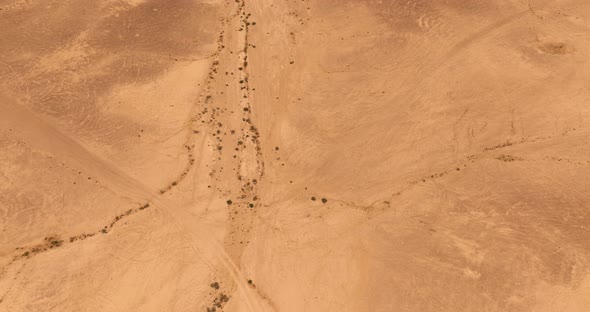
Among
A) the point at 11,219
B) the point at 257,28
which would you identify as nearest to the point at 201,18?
the point at 257,28

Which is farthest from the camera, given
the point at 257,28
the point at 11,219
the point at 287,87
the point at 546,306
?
the point at 257,28

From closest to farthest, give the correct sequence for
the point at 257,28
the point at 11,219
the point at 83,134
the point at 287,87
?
the point at 11,219
the point at 83,134
the point at 287,87
the point at 257,28

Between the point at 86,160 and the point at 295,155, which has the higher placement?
the point at 86,160

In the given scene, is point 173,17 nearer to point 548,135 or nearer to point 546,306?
point 548,135

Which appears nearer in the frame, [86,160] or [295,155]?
[86,160]

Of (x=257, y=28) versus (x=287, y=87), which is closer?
(x=287, y=87)

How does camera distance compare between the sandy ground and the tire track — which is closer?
the sandy ground

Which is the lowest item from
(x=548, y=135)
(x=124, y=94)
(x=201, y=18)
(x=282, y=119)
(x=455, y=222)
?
(x=455, y=222)

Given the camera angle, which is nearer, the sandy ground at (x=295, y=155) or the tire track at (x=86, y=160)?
the sandy ground at (x=295, y=155)
